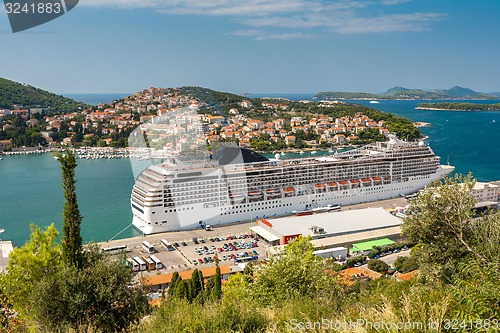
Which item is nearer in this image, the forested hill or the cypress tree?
the cypress tree

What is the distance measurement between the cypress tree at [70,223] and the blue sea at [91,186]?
4.45m

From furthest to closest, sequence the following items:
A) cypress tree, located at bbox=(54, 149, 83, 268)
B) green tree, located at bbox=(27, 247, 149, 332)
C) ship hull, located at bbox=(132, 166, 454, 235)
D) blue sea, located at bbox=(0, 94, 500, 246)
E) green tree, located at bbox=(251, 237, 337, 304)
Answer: blue sea, located at bbox=(0, 94, 500, 246) < ship hull, located at bbox=(132, 166, 454, 235) < cypress tree, located at bbox=(54, 149, 83, 268) < green tree, located at bbox=(251, 237, 337, 304) < green tree, located at bbox=(27, 247, 149, 332)

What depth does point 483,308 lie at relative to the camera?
7.10 feet

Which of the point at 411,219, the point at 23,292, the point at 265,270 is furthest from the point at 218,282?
the point at 411,219

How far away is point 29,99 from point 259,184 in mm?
46629

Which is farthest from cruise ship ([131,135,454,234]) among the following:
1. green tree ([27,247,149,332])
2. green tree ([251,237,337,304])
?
green tree ([27,247,149,332])

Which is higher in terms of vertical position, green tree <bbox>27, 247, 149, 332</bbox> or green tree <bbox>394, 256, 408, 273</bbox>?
green tree <bbox>27, 247, 149, 332</bbox>

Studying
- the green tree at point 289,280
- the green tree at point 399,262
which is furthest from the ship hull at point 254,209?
the green tree at point 289,280

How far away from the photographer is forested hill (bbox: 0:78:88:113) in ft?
164

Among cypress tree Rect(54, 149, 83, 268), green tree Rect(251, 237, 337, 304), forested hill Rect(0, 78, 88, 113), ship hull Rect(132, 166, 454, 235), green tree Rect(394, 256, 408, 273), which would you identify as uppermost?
forested hill Rect(0, 78, 88, 113)

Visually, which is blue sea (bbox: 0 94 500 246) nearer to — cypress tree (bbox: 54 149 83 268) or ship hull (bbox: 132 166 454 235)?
ship hull (bbox: 132 166 454 235)

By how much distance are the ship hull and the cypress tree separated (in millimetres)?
8390

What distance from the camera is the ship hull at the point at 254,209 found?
1380 cm

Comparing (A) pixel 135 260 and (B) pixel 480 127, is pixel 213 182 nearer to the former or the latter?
(A) pixel 135 260
